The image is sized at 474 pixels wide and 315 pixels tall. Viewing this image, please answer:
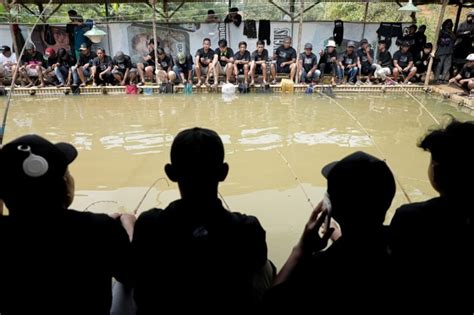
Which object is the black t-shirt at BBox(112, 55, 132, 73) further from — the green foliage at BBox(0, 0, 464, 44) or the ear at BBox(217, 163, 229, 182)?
the ear at BBox(217, 163, 229, 182)

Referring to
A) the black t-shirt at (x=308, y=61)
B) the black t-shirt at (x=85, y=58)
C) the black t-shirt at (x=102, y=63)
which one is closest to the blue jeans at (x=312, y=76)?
the black t-shirt at (x=308, y=61)

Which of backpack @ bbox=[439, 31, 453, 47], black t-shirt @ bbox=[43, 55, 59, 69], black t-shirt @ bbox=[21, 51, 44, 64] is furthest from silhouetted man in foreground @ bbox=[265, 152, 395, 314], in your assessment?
backpack @ bbox=[439, 31, 453, 47]

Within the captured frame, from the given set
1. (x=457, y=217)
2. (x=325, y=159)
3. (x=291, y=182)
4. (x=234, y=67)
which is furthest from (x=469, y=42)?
(x=457, y=217)

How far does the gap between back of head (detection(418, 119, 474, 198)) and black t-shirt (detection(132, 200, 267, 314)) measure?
78 centimetres

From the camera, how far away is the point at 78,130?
648cm

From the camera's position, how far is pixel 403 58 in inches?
427

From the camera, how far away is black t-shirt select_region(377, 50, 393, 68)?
440 inches

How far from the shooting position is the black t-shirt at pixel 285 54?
34.9 feet

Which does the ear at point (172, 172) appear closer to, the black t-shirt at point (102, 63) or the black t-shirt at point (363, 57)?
the black t-shirt at point (102, 63)

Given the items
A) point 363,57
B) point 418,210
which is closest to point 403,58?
point 363,57

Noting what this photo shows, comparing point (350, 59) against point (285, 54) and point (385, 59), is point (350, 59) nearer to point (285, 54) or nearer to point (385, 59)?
point (385, 59)

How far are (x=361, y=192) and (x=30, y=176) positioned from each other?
107 cm

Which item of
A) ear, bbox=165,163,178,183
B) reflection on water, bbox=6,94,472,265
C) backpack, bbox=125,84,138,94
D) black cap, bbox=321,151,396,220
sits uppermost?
black cap, bbox=321,151,396,220

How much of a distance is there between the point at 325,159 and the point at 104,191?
2.67 m
